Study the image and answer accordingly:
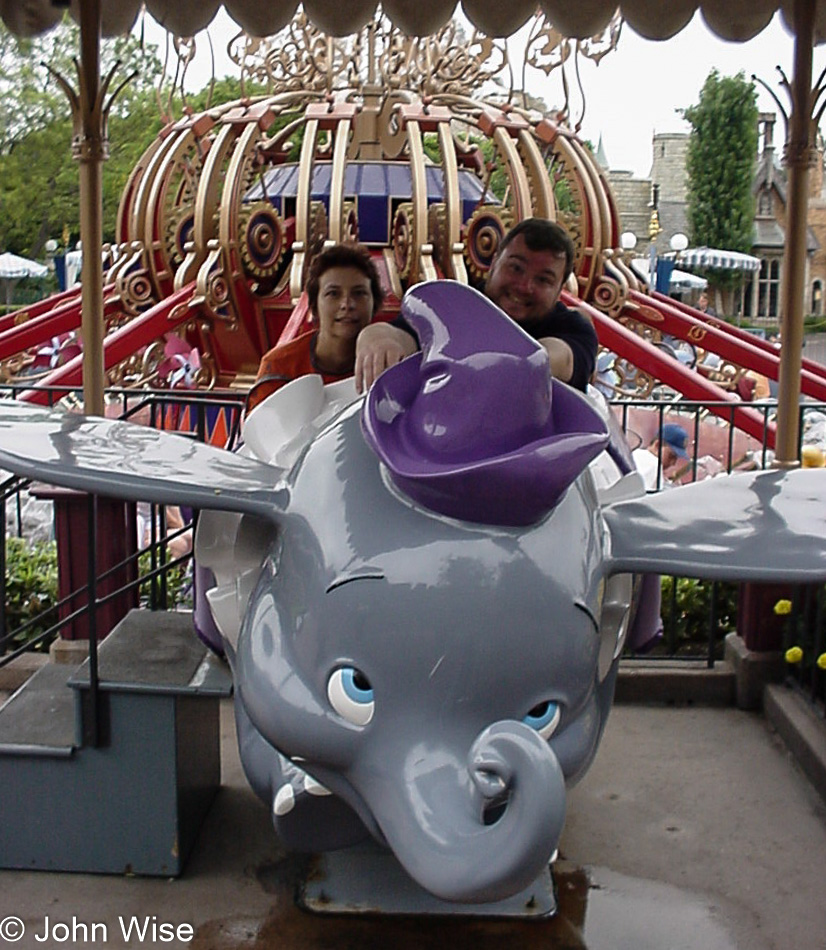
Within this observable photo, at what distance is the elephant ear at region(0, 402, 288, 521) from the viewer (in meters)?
2.06

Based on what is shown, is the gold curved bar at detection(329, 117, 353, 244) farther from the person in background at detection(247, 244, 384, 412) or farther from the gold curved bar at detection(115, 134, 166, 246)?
the person in background at detection(247, 244, 384, 412)

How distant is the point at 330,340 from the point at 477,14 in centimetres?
154

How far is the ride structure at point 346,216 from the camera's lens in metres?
8.48

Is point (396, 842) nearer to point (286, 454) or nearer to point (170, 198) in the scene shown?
point (286, 454)

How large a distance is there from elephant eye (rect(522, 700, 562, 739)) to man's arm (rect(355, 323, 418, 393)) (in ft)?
2.68

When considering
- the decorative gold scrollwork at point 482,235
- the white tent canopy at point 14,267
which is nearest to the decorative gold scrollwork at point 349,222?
the decorative gold scrollwork at point 482,235

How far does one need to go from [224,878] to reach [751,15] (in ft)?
10.6

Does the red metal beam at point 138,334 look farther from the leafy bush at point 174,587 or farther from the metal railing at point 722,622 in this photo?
the metal railing at point 722,622

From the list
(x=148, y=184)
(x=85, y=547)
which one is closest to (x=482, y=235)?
(x=148, y=184)

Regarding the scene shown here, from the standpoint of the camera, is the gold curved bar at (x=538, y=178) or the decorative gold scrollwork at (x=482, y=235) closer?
the decorative gold scrollwork at (x=482, y=235)

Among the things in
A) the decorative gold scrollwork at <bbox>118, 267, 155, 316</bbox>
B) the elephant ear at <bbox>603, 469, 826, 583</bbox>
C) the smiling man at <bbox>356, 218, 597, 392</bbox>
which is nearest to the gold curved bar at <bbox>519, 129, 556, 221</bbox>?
the decorative gold scrollwork at <bbox>118, 267, 155, 316</bbox>

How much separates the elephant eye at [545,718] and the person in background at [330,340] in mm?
1258

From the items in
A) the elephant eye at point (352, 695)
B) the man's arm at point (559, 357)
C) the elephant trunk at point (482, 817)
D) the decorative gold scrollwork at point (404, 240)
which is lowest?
the elephant trunk at point (482, 817)

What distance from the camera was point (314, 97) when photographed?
30.9 feet
